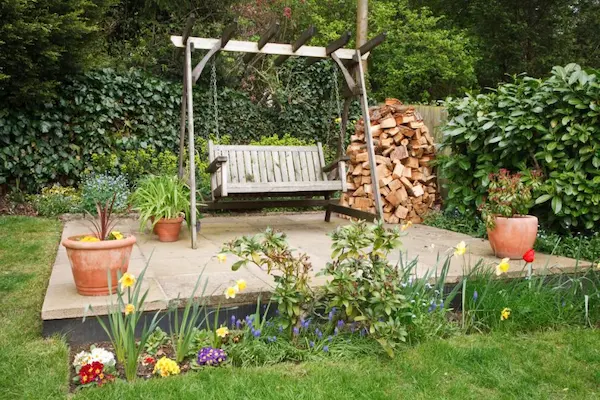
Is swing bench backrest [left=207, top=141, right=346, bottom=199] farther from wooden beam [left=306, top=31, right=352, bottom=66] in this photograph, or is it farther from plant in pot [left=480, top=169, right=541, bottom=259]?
plant in pot [left=480, top=169, right=541, bottom=259]

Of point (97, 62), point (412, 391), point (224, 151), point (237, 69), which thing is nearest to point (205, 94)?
point (237, 69)

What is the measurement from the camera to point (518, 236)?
370 cm

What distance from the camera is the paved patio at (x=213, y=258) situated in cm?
262

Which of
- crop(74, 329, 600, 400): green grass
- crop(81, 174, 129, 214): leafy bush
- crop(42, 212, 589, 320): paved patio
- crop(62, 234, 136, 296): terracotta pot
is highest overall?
crop(81, 174, 129, 214): leafy bush

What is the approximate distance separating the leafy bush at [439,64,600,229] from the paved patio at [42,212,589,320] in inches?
21.8

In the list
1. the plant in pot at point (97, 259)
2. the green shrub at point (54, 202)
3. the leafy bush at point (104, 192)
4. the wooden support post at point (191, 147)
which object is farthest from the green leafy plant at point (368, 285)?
the green shrub at point (54, 202)

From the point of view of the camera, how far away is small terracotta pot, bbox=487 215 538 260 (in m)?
3.70

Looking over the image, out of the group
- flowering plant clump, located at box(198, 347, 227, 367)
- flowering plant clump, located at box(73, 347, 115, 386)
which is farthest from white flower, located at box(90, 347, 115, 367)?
flowering plant clump, located at box(198, 347, 227, 367)

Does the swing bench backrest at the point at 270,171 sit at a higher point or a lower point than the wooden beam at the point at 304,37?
lower

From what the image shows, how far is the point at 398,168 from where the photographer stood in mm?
5777

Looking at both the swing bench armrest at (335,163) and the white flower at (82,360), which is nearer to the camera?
the white flower at (82,360)

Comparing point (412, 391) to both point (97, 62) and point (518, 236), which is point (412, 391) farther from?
point (97, 62)

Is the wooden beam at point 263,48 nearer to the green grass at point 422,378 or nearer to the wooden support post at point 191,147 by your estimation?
the wooden support post at point 191,147

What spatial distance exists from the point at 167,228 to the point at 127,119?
107 inches
